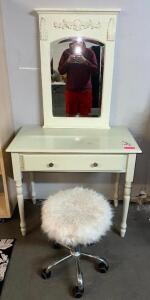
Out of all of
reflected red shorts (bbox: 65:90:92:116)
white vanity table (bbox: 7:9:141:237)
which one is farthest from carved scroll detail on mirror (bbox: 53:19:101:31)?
reflected red shorts (bbox: 65:90:92:116)

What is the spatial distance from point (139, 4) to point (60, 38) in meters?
0.57

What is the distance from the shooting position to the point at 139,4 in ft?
5.20

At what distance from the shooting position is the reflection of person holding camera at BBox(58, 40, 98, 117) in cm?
169

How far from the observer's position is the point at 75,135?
1711 mm

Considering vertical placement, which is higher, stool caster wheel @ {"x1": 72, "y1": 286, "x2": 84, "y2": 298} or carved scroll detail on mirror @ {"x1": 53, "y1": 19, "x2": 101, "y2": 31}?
carved scroll detail on mirror @ {"x1": 53, "y1": 19, "x2": 101, "y2": 31}

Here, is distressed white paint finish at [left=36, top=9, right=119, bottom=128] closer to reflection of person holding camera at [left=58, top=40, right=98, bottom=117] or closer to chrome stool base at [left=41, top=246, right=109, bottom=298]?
reflection of person holding camera at [left=58, top=40, right=98, bottom=117]

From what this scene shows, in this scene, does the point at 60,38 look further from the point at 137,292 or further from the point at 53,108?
the point at 137,292

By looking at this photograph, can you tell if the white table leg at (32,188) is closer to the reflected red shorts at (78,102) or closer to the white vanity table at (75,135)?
the white vanity table at (75,135)

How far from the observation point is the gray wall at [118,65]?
63.1 inches

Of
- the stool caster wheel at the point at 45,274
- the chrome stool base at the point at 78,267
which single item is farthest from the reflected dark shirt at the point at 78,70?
the stool caster wheel at the point at 45,274

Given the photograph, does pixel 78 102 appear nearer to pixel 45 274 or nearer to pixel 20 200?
pixel 20 200

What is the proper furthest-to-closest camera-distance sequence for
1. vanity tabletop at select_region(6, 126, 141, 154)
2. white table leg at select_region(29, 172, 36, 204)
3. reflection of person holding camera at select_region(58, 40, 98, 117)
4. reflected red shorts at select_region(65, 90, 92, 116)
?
1. white table leg at select_region(29, 172, 36, 204)
2. reflected red shorts at select_region(65, 90, 92, 116)
3. reflection of person holding camera at select_region(58, 40, 98, 117)
4. vanity tabletop at select_region(6, 126, 141, 154)

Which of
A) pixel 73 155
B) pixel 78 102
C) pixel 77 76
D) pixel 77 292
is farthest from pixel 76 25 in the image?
pixel 77 292

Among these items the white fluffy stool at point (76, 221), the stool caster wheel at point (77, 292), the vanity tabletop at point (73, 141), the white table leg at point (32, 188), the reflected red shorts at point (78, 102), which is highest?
the reflected red shorts at point (78, 102)
